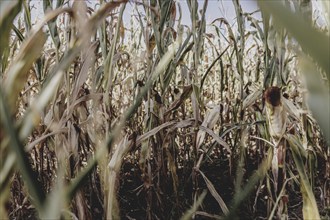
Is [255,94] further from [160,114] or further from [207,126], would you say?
[160,114]

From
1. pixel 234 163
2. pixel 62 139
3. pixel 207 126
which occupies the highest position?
pixel 62 139

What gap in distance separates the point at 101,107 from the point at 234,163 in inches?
20.9

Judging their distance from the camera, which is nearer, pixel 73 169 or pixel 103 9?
pixel 103 9

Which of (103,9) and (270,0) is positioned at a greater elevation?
(103,9)

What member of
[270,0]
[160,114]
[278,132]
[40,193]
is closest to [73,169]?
[160,114]

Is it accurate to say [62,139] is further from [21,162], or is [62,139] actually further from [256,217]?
[21,162]

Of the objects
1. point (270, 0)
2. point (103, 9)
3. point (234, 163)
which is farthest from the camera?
point (234, 163)

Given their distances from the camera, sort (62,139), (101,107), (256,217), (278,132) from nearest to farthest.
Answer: (278,132) → (62,139) → (101,107) → (256,217)

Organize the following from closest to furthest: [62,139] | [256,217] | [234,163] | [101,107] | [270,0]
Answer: [270,0] < [62,139] < [101,107] < [256,217] < [234,163]

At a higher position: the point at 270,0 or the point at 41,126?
the point at 41,126

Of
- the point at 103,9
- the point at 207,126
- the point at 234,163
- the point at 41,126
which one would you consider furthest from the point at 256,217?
the point at 103,9

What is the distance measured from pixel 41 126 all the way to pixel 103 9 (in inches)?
40.4

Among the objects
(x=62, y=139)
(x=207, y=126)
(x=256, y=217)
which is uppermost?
(x=62, y=139)

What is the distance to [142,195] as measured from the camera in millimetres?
1688
